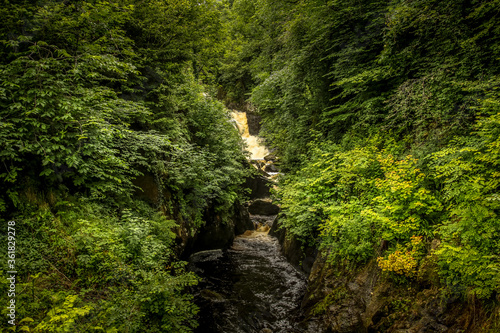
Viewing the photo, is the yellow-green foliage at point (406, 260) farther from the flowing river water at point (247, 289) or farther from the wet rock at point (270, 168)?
the wet rock at point (270, 168)

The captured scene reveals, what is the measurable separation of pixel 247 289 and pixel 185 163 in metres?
5.03

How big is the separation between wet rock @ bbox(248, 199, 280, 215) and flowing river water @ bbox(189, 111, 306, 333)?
180 inches

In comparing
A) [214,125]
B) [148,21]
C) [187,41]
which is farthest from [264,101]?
[148,21]

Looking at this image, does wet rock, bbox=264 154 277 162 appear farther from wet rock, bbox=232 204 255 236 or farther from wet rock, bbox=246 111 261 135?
wet rock, bbox=232 204 255 236

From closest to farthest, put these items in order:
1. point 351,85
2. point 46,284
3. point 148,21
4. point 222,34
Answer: point 46,284
point 351,85
point 148,21
point 222,34

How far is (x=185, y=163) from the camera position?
8.80 m

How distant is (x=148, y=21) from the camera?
8516 mm

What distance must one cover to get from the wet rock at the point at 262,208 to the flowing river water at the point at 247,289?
4.58 metres

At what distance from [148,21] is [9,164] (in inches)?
269

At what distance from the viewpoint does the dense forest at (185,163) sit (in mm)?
3490

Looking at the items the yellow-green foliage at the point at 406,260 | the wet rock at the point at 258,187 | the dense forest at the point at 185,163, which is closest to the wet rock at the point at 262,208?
the wet rock at the point at 258,187

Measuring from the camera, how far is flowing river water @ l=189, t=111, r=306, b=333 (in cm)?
607

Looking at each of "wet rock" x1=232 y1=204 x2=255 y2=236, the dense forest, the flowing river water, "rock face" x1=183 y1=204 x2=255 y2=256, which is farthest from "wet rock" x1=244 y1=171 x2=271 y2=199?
the dense forest

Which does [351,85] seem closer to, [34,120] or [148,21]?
[148,21]
